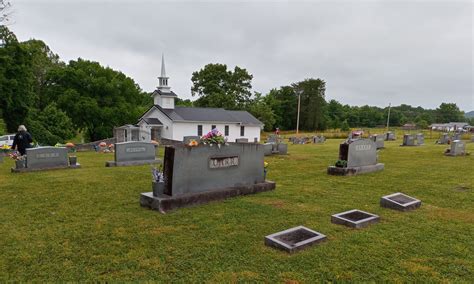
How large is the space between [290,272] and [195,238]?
5.21 feet

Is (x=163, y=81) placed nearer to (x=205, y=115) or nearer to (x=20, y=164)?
(x=205, y=115)

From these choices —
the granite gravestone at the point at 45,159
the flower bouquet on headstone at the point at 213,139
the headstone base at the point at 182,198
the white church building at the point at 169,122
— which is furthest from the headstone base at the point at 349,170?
the white church building at the point at 169,122

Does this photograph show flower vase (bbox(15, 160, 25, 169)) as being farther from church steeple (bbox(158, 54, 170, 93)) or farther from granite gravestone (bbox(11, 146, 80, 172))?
church steeple (bbox(158, 54, 170, 93))

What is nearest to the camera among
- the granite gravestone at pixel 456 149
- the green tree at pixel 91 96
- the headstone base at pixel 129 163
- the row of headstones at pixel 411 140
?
the headstone base at pixel 129 163

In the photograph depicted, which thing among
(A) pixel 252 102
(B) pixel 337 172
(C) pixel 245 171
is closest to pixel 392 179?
(B) pixel 337 172

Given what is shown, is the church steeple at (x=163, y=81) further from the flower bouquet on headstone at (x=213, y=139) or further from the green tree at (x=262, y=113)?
the flower bouquet on headstone at (x=213, y=139)

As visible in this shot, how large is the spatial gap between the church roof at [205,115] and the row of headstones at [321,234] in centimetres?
2690

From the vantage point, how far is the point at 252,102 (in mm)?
56312

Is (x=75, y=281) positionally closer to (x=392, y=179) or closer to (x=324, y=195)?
(x=324, y=195)

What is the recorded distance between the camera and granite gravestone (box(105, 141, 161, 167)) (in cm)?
1230

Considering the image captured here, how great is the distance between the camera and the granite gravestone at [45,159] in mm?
10688

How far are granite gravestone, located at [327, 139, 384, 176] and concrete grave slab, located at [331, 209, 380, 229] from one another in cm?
482

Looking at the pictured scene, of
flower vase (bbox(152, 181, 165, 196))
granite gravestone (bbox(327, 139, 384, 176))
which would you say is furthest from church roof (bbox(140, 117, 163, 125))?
flower vase (bbox(152, 181, 165, 196))

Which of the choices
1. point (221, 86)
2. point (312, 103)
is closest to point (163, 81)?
point (221, 86)
